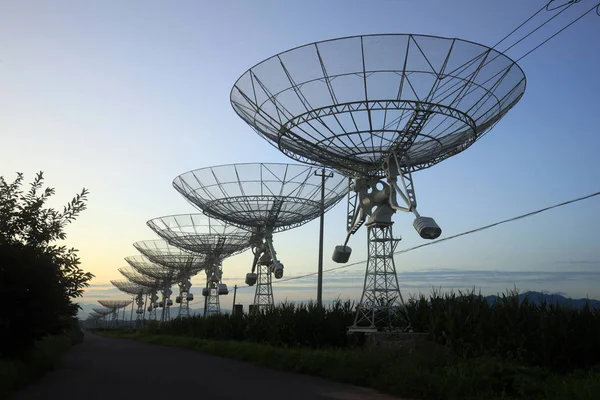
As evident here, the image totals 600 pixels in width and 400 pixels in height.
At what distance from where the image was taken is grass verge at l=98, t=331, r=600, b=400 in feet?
30.1

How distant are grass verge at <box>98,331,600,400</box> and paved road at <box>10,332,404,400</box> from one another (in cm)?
48

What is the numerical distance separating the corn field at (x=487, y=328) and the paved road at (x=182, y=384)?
13.4 ft

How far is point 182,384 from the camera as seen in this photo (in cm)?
1239

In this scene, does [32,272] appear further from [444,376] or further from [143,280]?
[143,280]

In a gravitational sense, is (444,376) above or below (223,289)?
below

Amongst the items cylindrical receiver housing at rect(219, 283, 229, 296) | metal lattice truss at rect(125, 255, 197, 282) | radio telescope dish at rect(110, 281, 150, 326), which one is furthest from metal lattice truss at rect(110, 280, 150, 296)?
cylindrical receiver housing at rect(219, 283, 229, 296)

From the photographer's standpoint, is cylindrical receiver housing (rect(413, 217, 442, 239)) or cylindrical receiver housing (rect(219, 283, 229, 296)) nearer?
cylindrical receiver housing (rect(413, 217, 442, 239))

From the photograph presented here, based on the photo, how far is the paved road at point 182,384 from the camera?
10.7 m

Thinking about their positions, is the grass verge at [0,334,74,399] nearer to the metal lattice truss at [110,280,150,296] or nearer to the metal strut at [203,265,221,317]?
the metal strut at [203,265,221,317]

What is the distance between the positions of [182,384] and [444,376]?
5968 mm

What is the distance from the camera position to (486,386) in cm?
973

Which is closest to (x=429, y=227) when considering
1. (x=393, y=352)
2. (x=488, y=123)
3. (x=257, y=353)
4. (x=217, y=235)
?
(x=393, y=352)

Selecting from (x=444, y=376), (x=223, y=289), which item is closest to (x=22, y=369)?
(x=444, y=376)

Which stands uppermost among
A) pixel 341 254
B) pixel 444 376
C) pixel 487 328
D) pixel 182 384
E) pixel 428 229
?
pixel 341 254
